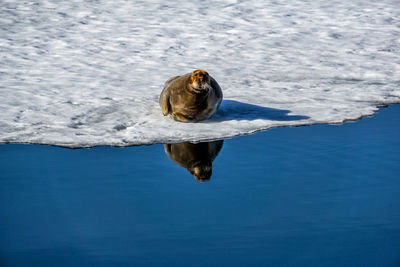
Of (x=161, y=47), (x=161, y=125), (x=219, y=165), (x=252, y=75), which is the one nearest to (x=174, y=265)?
(x=219, y=165)

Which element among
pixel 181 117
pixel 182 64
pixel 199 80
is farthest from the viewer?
pixel 182 64

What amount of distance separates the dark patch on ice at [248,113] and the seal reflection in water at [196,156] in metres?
0.69

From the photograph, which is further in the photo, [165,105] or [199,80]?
[165,105]

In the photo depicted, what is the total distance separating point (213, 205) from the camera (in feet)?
11.4

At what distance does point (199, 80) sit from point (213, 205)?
1.54m

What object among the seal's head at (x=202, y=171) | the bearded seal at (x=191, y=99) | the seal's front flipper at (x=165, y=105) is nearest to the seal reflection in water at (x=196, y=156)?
the seal's head at (x=202, y=171)

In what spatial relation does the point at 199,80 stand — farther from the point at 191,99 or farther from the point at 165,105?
the point at 165,105

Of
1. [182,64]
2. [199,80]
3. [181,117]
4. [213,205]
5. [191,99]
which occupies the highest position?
[182,64]

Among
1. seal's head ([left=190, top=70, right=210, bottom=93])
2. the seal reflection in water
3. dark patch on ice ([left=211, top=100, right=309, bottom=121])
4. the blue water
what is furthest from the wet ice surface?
the blue water

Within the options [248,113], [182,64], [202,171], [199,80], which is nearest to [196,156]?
[202,171]

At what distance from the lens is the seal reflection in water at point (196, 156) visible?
13.1 feet

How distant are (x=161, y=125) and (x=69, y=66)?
104 inches

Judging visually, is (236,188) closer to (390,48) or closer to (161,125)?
(161,125)

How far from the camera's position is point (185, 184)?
380cm
